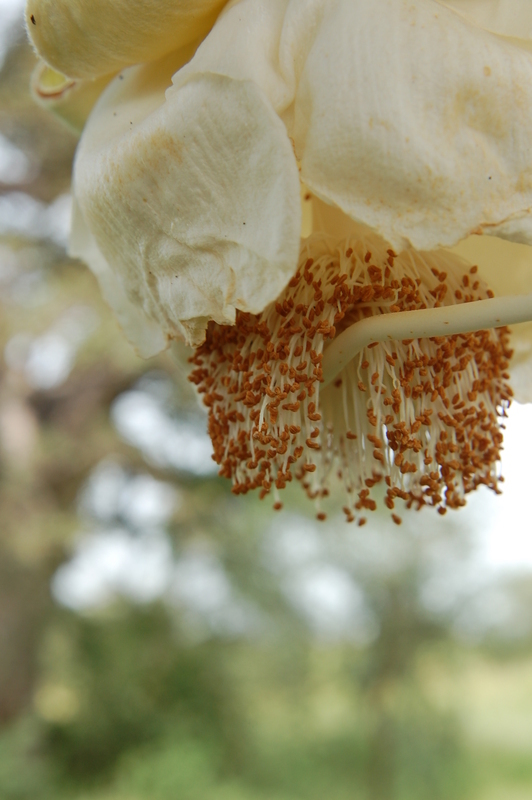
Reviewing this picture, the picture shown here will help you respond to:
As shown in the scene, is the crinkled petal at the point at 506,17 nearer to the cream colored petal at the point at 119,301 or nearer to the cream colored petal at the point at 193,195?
the cream colored petal at the point at 193,195

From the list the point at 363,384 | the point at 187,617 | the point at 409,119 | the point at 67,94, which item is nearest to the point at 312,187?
the point at 409,119

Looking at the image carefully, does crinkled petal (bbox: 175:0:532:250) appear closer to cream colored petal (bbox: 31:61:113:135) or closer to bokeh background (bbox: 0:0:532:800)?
cream colored petal (bbox: 31:61:113:135)

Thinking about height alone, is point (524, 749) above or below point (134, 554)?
below

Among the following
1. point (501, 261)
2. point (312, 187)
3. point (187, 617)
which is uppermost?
point (312, 187)

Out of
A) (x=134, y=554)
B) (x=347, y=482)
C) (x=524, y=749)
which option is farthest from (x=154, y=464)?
(x=524, y=749)

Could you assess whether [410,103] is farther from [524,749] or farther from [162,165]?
[524,749]

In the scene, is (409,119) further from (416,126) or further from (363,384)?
(363,384)

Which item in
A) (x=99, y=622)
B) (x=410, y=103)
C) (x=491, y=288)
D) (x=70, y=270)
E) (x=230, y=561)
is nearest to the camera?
(x=410, y=103)

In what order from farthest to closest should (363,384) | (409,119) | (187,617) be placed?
(187,617) < (363,384) < (409,119)
